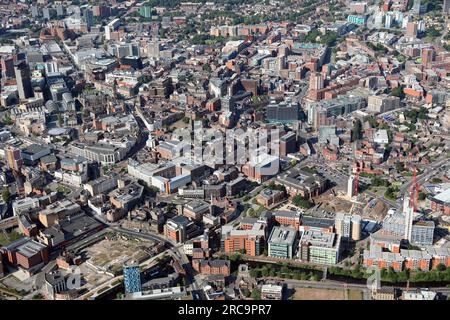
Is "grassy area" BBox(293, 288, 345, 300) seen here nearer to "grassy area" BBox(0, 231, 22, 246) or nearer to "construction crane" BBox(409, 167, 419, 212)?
"construction crane" BBox(409, 167, 419, 212)

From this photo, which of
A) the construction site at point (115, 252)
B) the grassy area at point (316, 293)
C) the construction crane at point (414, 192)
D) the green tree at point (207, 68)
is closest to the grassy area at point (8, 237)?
the construction site at point (115, 252)

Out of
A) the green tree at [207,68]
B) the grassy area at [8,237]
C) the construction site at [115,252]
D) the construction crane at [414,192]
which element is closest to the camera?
the construction site at [115,252]

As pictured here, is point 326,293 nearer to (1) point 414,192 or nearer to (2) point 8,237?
(1) point 414,192

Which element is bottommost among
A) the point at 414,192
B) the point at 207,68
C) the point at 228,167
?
the point at 414,192

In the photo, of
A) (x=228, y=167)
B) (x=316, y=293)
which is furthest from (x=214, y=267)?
(x=228, y=167)

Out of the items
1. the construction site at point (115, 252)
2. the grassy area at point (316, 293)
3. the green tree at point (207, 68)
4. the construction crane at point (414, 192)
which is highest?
the green tree at point (207, 68)

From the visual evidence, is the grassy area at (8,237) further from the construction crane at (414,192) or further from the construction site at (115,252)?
the construction crane at (414,192)
